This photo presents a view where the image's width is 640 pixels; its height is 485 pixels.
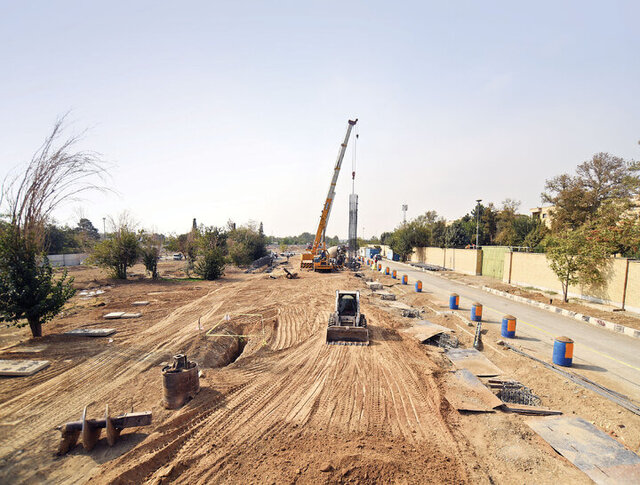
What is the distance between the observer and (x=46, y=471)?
4754 mm

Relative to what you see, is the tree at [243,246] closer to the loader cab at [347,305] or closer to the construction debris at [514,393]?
the loader cab at [347,305]

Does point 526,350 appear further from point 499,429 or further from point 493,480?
point 493,480

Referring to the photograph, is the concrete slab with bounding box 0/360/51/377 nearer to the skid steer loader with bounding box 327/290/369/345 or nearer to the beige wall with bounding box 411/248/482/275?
the skid steer loader with bounding box 327/290/369/345

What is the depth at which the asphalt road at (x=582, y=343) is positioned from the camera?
804 cm

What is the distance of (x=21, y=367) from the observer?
812cm

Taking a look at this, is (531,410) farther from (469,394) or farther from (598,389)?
(598,389)

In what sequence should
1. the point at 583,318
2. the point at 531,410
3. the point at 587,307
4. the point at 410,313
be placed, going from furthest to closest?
the point at 587,307 < the point at 410,313 < the point at 583,318 < the point at 531,410

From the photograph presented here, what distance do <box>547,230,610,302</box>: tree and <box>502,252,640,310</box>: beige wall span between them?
0.44 metres

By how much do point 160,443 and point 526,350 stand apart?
10.8 m

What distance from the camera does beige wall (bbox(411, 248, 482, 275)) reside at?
3066cm

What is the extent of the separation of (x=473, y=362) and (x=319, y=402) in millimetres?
4891

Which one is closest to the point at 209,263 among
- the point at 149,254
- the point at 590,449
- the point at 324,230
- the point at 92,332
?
the point at 149,254

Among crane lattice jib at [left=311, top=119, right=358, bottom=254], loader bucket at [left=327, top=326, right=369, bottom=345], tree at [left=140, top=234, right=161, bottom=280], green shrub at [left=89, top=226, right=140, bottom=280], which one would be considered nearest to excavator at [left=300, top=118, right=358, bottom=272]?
crane lattice jib at [left=311, top=119, right=358, bottom=254]

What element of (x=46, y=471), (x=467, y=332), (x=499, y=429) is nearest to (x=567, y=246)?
(x=467, y=332)
